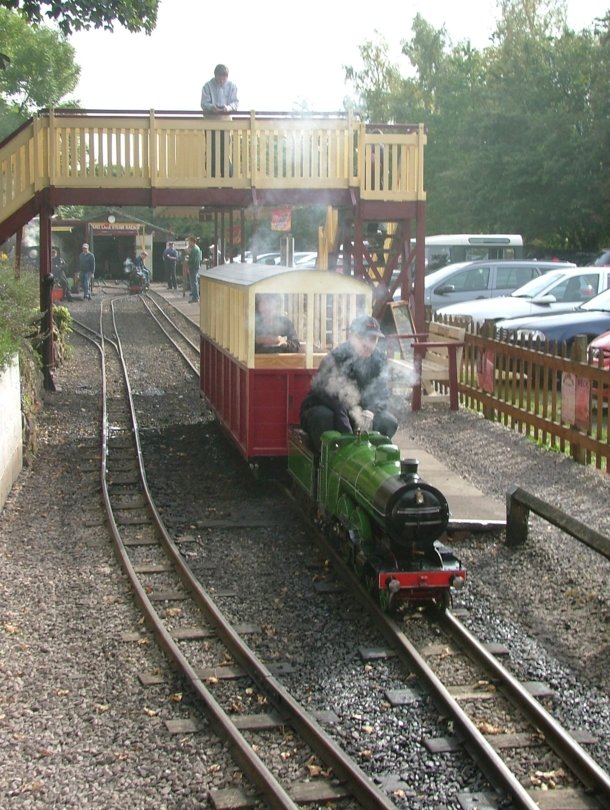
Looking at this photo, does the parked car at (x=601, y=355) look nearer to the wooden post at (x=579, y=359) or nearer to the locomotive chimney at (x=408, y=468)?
the wooden post at (x=579, y=359)

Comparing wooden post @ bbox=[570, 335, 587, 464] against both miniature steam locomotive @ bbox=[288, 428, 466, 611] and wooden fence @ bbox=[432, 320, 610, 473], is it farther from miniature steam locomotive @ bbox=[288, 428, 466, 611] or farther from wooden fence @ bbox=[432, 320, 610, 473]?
miniature steam locomotive @ bbox=[288, 428, 466, 611]

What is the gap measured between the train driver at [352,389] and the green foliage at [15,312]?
11.2ft

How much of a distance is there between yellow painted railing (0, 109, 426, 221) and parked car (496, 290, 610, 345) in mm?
2589

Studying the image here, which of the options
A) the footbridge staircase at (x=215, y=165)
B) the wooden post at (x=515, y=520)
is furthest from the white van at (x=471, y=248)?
the wooden post at (x=515, y=520)

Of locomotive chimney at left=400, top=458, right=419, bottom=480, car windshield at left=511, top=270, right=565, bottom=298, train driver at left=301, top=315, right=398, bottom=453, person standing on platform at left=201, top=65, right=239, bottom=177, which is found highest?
person standing on platform at left=201, top=65, right=239, bottom=177

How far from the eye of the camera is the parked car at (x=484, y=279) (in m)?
23.1

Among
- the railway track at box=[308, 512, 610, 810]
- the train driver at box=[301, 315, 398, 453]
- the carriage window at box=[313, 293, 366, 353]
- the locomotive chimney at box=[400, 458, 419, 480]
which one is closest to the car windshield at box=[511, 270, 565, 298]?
the carriage window at box=[313, 293, 366, 353]

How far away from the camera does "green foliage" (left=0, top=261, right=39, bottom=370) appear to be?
11.3m

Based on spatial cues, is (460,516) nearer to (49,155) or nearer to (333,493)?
(333,493)

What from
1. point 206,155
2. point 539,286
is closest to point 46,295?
point 206,155

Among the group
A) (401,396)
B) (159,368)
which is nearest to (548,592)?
(401,396)

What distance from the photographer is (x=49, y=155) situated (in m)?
15.8

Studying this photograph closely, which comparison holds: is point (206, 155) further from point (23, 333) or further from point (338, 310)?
point (338, 310)

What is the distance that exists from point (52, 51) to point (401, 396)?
43.7 metres
